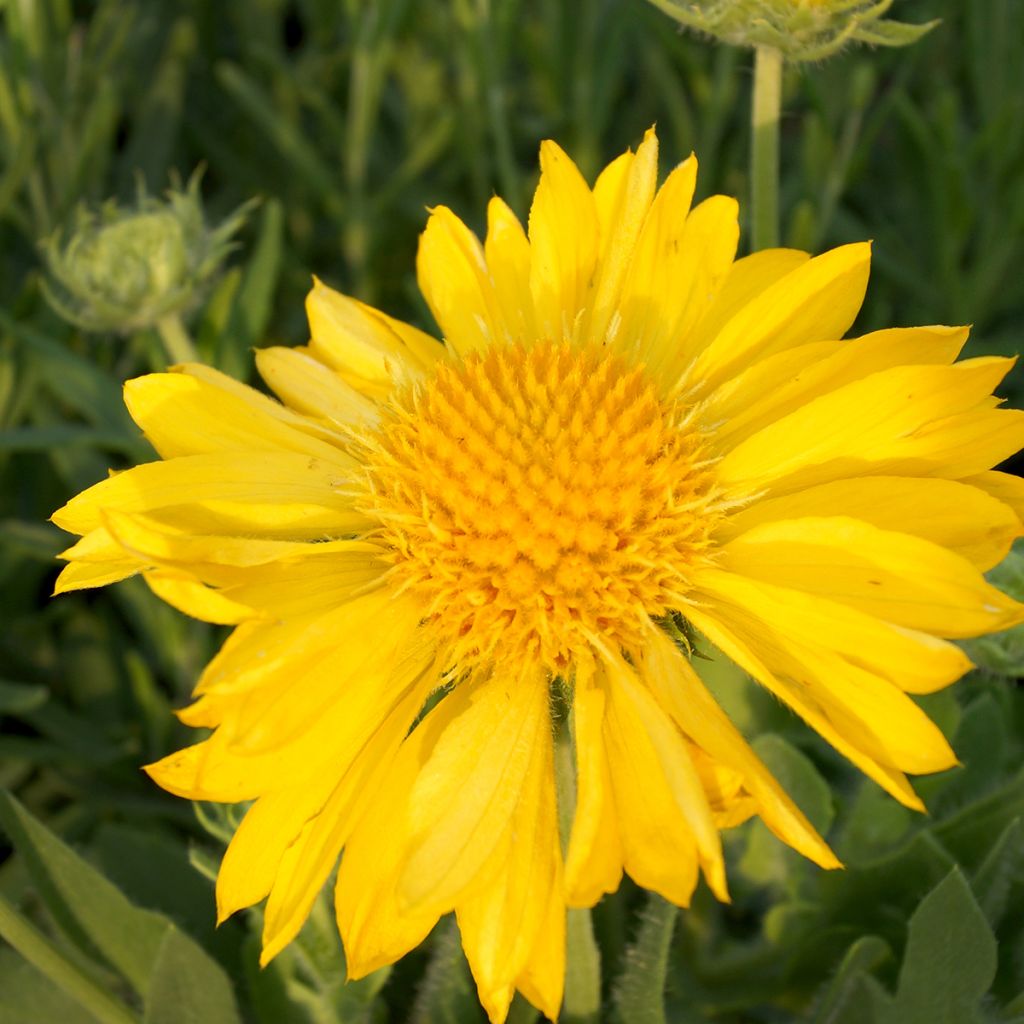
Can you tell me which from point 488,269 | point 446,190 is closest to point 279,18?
point 446,190

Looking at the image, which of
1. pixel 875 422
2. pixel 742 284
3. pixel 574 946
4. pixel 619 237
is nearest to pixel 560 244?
pixel 619 237

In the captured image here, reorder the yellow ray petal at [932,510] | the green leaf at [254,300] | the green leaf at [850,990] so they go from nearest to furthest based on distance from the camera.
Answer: the yellow ray petal at [932,510]
the green leaf at [850,990]
the green leaf at [254,300]

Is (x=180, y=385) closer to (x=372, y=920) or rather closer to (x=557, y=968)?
(x=372, y=920)

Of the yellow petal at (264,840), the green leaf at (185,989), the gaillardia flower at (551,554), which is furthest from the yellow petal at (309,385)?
the green leaf at (185,989)

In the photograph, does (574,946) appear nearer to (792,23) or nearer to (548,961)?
(548,961)


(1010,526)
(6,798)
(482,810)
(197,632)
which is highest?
(1010,526)

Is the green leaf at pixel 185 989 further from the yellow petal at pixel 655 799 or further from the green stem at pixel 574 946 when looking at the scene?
→ the yellow petal at pixel 655 799
